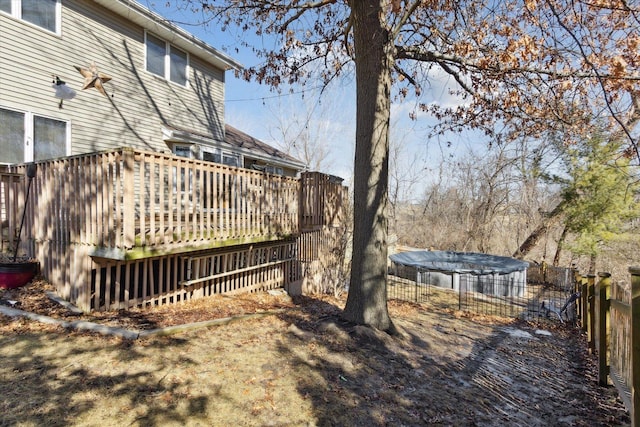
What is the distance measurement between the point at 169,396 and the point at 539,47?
21.9ft

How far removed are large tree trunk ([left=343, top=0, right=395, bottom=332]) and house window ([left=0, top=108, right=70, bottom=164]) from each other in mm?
7226

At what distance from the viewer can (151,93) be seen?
10469 mm

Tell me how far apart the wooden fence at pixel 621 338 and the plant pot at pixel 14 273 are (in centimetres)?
749

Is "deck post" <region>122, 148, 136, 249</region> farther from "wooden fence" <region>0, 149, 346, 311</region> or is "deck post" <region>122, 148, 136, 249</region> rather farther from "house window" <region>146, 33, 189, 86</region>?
"house window" <region>146, 33, 189, 86</region>

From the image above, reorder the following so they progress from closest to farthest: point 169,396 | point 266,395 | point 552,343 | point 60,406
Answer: point 60,406
point 169,396
point 266,395
point 552,343

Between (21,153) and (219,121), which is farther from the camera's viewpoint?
(219,121)

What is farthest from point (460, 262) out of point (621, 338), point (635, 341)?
Answer: point (635, 341)

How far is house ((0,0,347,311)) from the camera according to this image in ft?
16.1

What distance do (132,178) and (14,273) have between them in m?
2.70

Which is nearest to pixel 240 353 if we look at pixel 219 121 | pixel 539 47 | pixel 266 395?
pixel 266 395

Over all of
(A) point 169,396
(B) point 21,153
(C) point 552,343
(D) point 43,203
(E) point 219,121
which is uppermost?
(E) point 219,121

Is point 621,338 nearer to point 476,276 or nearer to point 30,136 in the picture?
point 476,276

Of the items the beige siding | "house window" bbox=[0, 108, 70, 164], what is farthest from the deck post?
the beige siding

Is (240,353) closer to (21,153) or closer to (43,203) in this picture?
(43,203)
